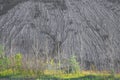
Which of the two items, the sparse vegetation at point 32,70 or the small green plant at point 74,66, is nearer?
the sparse vegetation at point 32,70

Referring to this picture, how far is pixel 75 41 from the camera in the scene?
76.8ft

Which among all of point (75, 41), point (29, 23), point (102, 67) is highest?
point (29, 23)

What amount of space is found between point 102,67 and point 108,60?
0.93m

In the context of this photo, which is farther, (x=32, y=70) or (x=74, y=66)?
(x=74, y=66)

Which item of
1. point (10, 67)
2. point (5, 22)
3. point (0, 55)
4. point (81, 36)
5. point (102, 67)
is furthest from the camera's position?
point (5, 22)

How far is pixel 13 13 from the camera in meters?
26.0

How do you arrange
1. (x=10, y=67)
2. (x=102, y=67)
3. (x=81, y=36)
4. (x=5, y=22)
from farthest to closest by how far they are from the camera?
(x=5, y=22), (x=81, y=36), (x=102, y=67), (x=10, y=67)

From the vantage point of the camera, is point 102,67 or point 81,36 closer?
Result: point 102,67

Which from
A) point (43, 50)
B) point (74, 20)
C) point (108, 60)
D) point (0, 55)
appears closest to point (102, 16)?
point (74, 20)

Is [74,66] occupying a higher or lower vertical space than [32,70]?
higher

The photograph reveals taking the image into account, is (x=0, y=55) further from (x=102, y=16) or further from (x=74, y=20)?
(x=102, y=16)

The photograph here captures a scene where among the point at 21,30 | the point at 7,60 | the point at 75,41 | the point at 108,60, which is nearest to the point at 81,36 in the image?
Answer: the point at 75,41

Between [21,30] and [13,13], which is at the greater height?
[13,13]

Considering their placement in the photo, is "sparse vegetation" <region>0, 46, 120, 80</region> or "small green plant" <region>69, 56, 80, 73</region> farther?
"small green plant" <region>69, 56, 80, 73</region>
